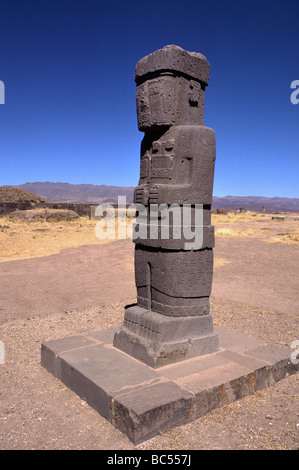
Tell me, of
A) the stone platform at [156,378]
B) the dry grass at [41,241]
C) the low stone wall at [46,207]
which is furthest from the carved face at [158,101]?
the low stone wall at [46,207]

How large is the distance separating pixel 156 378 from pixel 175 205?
6.21 ft

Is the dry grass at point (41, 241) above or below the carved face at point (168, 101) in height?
below

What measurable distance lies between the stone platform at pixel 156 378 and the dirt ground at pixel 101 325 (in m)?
0.11

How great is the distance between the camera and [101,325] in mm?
6707

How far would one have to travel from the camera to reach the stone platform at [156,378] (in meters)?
3.34

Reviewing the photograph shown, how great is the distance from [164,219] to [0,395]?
271cm

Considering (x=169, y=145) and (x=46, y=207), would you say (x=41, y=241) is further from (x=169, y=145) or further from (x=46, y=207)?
(x=46, y=207)

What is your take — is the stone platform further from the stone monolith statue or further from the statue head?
the statue head

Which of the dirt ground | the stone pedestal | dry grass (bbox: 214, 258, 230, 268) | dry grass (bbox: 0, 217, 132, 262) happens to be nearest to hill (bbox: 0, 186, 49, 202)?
dry grass (bbox: 0, 217, 132, 262)

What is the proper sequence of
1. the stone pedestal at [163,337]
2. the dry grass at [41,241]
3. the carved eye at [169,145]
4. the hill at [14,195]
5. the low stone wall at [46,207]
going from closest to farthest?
the stone pedestal at [163,337], the carved eye at [169,145], the dry grass at [41,241], the low stone wall at [46,207], the hill at [14,195]

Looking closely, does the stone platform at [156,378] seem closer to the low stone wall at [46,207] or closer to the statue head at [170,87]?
the statue head at [170,87]
